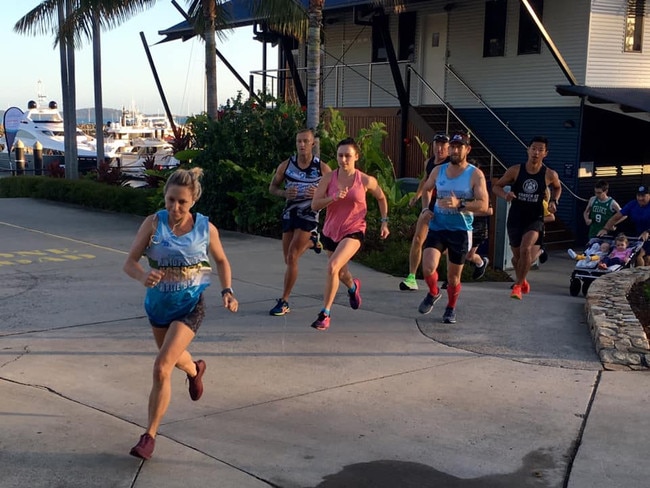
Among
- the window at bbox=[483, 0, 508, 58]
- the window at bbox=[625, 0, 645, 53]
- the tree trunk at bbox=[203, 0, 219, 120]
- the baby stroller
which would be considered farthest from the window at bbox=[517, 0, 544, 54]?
the baby stroller

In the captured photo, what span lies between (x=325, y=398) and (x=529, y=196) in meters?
4.02

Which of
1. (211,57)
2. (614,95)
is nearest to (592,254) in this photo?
(614,95)

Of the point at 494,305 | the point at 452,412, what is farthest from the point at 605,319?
the point at 452,412

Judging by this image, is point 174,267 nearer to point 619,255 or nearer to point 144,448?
point 144,448

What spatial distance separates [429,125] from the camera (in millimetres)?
19672

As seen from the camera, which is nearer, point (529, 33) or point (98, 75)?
point (529, 33)

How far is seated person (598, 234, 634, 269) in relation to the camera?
1129 cm

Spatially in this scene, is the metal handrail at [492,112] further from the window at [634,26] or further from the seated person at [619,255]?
the seated person at [619,255]

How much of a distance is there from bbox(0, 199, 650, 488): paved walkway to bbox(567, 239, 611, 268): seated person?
1985mm

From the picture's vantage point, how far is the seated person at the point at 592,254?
36.7ft

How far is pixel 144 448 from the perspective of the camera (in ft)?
14.6

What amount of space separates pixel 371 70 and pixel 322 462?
18.3 meters

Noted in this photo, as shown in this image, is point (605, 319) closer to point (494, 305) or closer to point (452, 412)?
point (494, 305)

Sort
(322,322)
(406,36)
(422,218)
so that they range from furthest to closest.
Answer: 1. (406,36)
2. (422,218)
3. (322,322)
